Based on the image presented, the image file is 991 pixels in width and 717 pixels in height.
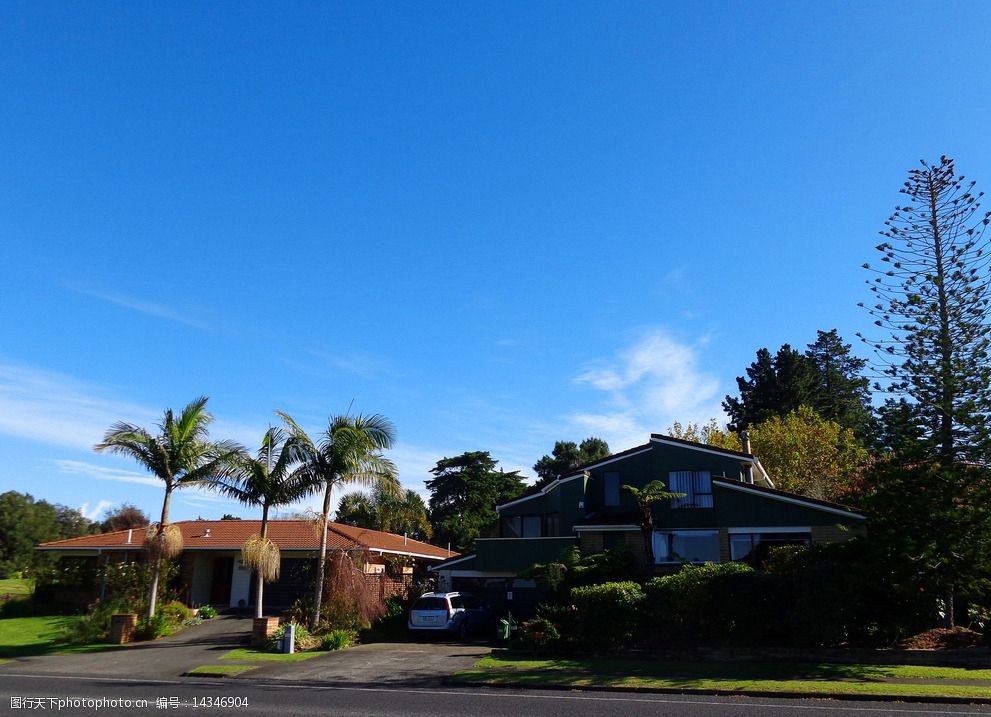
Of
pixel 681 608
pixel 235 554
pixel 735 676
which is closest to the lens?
pixel 735 676

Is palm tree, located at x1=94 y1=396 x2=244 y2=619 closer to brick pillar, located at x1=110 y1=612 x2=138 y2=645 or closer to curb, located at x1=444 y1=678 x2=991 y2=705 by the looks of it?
brick pillar, located at x1=110 y1=612 x2=138 y2=645

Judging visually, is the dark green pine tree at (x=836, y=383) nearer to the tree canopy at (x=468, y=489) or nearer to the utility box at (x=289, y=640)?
the tree canopy at (x=468, y=489)

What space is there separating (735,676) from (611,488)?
16427mm

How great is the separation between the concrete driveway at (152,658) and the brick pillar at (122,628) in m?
0.63

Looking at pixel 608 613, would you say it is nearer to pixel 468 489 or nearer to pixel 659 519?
pixel 659 519

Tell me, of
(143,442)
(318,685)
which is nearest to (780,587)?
(318,685)

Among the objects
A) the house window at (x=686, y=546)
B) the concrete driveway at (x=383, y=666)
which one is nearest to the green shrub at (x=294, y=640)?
the concrete driveway at (x=383, y=666)

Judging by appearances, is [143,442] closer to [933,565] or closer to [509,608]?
[509,608]

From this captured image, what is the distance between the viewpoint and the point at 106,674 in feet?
60.8

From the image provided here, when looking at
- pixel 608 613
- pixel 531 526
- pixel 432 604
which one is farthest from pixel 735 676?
pixel 531 526

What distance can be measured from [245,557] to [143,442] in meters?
6.52

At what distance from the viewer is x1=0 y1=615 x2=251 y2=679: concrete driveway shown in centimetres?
1911

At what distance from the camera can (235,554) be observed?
3400cm

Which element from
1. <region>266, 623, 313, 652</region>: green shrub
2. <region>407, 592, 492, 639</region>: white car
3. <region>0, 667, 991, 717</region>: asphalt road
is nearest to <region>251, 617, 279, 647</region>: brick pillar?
<region>266, 623, 313, 652</region>: green shrub
